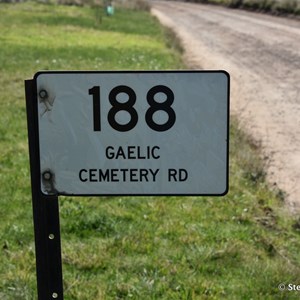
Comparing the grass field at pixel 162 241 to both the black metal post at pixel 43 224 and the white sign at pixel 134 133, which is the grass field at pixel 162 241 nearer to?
the black metal post at pixel 43 224

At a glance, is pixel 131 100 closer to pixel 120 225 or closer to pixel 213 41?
pixel 120 225

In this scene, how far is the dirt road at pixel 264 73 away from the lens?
7.85 m

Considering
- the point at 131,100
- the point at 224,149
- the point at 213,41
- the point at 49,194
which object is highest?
the point at 131,100

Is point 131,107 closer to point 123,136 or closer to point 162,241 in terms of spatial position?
point 123,136

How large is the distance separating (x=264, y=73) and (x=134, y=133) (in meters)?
12.5

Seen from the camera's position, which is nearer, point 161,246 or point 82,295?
point 82,295

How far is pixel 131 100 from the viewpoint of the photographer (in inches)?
88.0

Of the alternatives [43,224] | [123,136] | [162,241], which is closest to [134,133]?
[123,136]

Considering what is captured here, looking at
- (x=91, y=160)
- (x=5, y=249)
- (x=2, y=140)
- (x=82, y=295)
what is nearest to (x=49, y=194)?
(x=91, y=160)

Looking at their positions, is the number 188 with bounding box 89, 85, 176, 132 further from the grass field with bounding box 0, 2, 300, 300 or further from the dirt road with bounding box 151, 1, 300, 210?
the dirt road with bounding box 151, 1, 300, 210

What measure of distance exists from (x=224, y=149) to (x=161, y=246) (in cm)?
229

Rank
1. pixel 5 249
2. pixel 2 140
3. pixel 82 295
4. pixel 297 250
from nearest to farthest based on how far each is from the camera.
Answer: pixel 82 295 → pixel 5 249 → pixel 297 250 → pixel 2 140

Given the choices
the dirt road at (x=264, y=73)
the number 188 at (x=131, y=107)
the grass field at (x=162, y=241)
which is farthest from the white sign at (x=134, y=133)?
the dirt road at (x=264, y=73)

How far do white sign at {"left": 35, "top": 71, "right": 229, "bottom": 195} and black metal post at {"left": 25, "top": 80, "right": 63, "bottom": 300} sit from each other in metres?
0.02
